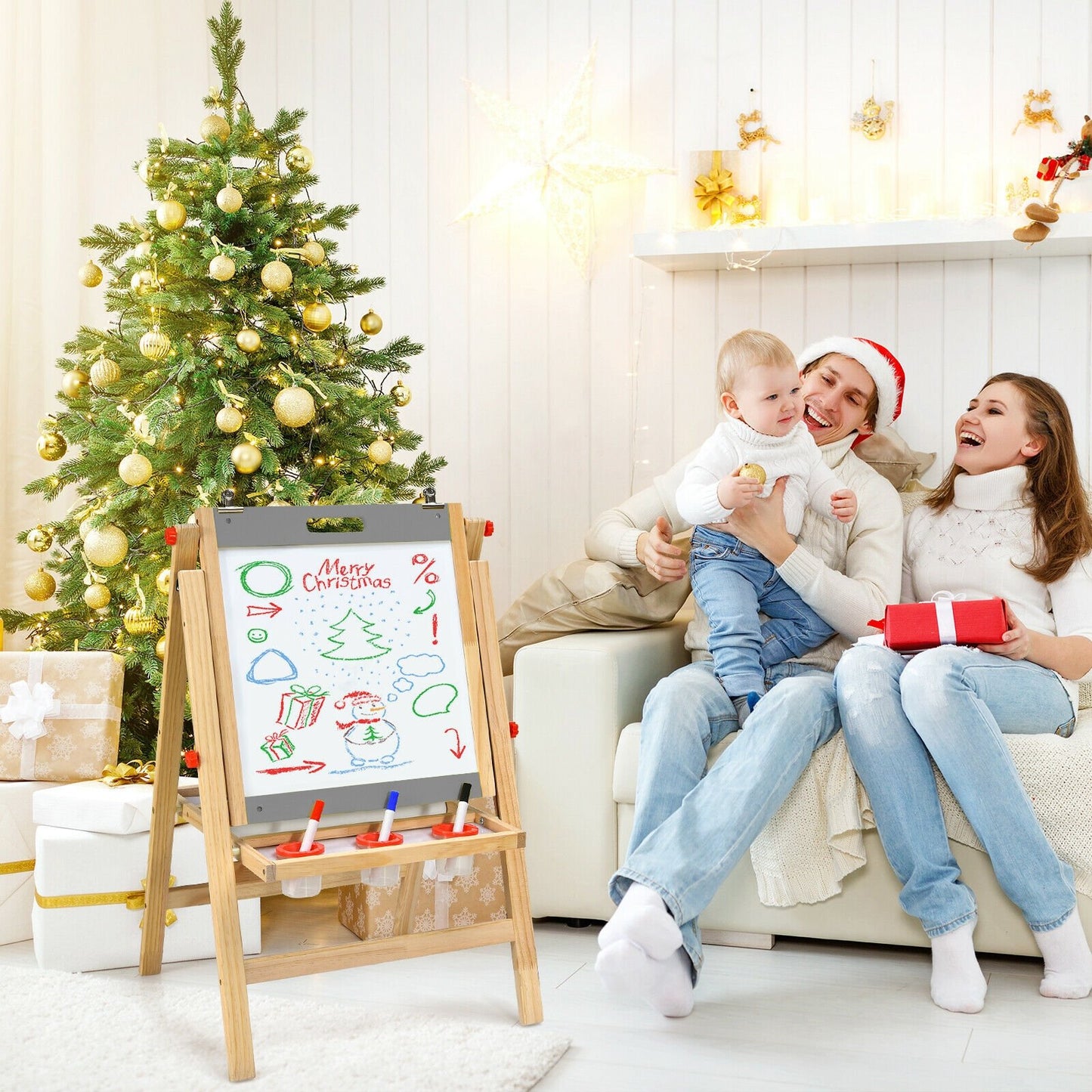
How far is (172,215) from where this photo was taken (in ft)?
7.18

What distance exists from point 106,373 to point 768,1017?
1.69 meters

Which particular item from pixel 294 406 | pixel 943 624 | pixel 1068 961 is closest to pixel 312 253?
pixel 294 406

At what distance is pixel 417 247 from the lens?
322cm

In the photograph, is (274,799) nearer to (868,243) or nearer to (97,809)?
(97,809)

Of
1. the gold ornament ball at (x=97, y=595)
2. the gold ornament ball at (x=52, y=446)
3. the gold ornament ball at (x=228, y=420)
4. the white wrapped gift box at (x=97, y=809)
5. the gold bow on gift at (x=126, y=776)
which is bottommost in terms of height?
the white wrapped gift box at (x=97, y=809)

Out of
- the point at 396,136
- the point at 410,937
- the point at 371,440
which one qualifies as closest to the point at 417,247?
the point at 396,136

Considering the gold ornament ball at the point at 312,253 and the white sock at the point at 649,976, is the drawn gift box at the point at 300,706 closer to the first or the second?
the white sock at the point at 649,976

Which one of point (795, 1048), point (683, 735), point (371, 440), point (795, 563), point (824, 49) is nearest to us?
point (795, 1048)

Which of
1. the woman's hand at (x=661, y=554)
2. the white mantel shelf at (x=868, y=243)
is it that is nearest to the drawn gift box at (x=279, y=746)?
the woman's hand at (x=661, y=554)

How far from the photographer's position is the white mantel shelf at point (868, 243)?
Answer: 102 inches

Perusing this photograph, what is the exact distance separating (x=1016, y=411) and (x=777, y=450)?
20.3 inches

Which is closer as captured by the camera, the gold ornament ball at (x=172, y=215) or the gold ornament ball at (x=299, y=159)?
the gold ornament ball at (x=172, y=215)

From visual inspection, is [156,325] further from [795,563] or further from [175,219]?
[795,563]

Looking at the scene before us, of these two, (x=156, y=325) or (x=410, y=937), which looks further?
(x=156, y=325)
